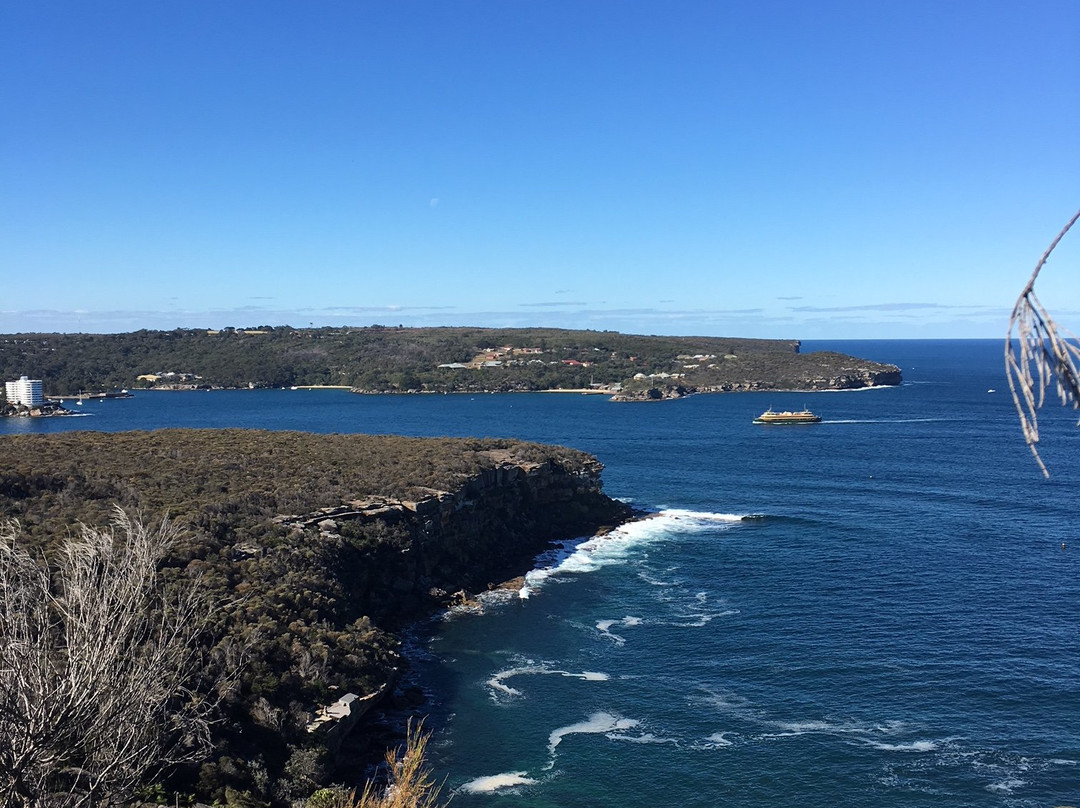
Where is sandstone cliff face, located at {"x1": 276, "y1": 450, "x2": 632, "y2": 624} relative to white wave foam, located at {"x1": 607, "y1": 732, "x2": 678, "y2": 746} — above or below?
above

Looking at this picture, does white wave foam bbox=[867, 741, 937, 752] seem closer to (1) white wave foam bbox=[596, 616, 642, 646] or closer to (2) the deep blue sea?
(2) the deep blue sea

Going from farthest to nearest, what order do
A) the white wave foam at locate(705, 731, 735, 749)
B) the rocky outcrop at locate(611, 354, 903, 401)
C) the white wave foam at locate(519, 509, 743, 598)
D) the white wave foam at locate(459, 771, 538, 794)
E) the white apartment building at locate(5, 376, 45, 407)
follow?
1. the rocky outcrop at locate(611, 354, 903, 401)
2. the white apartment building at locate(5, 376, 45, 407)
3. the white wave foam at locate(519, 509, 743, 598)
4. the white wave foam at locate(705, 731, 735, 749)
5. the white wave foam at locate(459, 771, 538, 794)

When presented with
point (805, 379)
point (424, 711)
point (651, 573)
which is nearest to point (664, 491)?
point (651, 573)

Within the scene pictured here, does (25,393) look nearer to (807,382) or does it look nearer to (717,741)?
(807,382)

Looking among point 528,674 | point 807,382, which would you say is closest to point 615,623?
point 528,674

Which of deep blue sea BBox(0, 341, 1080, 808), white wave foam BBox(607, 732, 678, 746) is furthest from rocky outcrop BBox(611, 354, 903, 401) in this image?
white wave foam BBox(607, 732, 678, 746)

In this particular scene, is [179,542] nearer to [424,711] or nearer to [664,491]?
[424,711]
